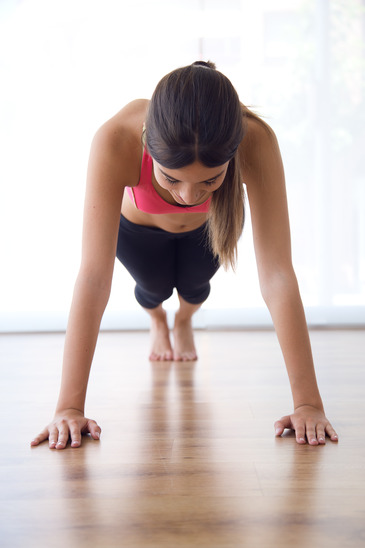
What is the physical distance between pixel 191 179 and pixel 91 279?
1.21ft

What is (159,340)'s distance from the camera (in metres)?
2.46

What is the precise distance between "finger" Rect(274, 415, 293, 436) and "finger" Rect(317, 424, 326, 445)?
7 centimetres

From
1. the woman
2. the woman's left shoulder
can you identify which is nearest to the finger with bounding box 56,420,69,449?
the woman

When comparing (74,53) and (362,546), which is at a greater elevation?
(74,53)

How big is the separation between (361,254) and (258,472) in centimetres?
245

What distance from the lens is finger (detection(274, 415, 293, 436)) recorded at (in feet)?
4.58

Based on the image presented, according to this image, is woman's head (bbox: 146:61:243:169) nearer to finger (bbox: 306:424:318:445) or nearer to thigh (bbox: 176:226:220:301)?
finger (bbox: 306:424:318:445)

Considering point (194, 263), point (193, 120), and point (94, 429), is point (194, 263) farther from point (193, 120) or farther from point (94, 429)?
point (193, 120)

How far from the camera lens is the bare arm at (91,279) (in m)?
1.39

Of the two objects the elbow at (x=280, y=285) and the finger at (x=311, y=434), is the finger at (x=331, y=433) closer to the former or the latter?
the finger at (x=311, y=434)

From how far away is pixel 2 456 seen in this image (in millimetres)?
1303

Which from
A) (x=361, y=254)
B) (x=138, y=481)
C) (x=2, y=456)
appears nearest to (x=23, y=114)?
(x=361, y=254)

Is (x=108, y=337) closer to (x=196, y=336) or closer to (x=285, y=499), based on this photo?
(x=196, y=336)

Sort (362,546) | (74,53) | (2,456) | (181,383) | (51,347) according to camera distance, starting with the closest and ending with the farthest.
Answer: (362,546), (2,456), (181,383), (51,347), (74,53)
